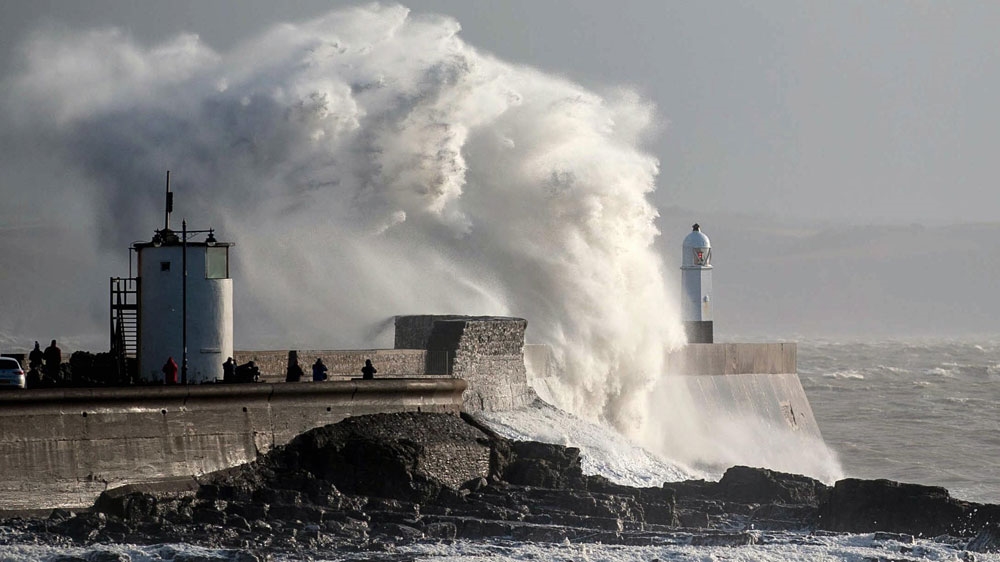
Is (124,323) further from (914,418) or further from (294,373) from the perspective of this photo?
(914,418)

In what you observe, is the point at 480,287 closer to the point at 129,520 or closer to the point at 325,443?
the point at 325,443

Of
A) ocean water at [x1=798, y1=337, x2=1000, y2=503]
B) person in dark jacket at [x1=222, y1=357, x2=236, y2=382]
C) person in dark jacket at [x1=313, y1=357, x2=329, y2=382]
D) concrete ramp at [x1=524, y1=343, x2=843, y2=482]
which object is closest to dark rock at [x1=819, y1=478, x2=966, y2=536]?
person in dark jacket at [x1=313, y1=357, x2=329, y2=382]

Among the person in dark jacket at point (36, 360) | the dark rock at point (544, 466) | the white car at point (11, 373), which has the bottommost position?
the dark rock at point (544, 466)

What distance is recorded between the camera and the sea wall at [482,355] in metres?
20.7

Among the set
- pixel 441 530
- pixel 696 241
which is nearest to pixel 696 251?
pixel 696 241

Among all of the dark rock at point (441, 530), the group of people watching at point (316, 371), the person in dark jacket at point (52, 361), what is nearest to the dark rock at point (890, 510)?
the dark rock at point (441, 530)

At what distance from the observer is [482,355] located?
21.1 meters

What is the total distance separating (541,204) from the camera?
2803cm

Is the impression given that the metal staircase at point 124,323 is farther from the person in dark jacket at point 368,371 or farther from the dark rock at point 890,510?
the dark rock at point 890,510

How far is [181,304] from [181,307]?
3cm

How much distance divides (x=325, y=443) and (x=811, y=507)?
532 centimetres

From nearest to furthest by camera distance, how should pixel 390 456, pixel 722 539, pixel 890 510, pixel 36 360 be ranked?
pixel 722 539 < pixel 390 456 < pixel 890 510 < pixel 36 360

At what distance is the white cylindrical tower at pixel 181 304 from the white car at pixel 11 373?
147cm

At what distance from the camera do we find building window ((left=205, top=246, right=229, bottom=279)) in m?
17.5
